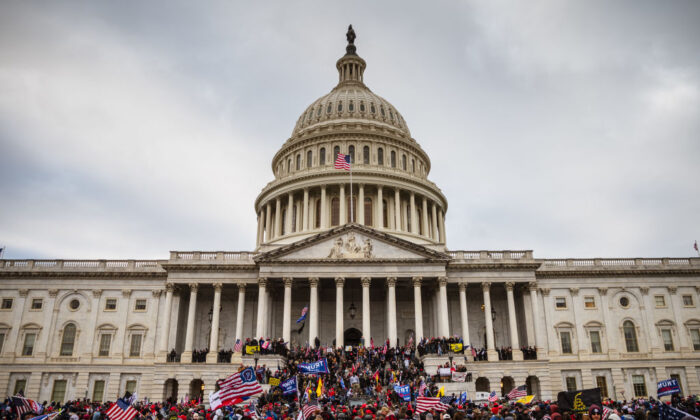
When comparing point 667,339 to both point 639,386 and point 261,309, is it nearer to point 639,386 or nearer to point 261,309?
point 639,386

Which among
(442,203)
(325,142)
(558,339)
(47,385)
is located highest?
(325,142)

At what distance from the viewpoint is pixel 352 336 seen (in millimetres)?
50375

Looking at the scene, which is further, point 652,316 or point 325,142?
point 325,142

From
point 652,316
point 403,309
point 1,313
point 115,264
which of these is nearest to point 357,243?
point 403,309

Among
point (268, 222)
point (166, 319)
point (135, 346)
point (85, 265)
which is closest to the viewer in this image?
point (166, 319)

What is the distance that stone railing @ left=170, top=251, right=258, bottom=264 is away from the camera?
48291mm

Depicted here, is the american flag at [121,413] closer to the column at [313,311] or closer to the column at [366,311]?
the column at [313,311]

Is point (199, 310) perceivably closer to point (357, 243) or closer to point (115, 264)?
point (115, 264)

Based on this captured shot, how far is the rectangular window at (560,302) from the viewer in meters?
49.2

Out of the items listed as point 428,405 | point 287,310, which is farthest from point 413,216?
point 428,405

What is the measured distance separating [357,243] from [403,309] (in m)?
9.00

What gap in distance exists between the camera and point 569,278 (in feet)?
163

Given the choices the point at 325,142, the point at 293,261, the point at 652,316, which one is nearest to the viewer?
the point at 293,261

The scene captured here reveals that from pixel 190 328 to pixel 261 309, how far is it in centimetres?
683
